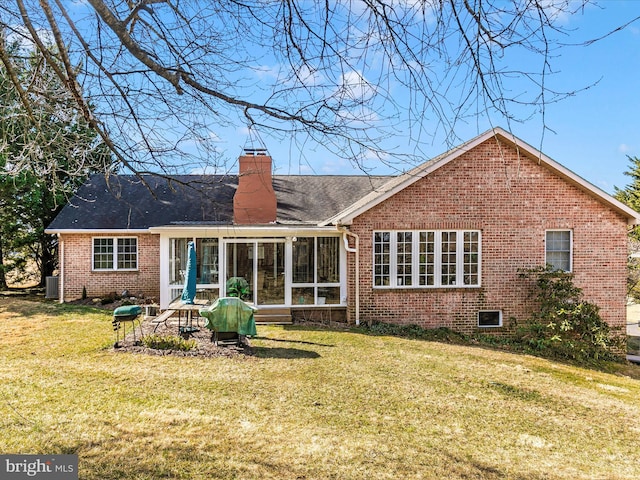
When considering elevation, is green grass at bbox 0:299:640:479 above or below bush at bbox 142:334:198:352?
below

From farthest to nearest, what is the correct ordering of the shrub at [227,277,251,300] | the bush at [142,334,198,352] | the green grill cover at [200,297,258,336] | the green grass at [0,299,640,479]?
the shrub at [227,277,251,300] → the green grill cover at [200,297,258,336] → the bush at [142,334,198,352] → the green grass at [0,299,640,479]

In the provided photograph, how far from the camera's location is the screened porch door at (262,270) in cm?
1458

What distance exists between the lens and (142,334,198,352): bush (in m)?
9.98

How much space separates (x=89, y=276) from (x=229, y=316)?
10.4m

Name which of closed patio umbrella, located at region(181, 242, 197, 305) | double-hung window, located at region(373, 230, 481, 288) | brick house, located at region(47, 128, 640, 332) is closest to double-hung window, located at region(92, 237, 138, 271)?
brick house, located at region(47, 128, 640, 332)

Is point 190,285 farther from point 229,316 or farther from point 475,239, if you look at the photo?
point 475,239

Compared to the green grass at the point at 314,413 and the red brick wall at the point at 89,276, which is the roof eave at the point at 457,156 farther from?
the red brick wall at the point at 89,276

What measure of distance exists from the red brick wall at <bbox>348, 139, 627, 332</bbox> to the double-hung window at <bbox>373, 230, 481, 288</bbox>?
Result: 0.19 meters

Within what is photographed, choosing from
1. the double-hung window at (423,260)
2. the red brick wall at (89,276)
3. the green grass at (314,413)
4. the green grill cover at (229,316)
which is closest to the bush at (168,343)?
the green grill cover at (229,316)

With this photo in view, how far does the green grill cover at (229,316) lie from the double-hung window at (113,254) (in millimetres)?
9186

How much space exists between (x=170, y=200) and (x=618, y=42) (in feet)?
63.5

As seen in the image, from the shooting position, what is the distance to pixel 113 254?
1816cm

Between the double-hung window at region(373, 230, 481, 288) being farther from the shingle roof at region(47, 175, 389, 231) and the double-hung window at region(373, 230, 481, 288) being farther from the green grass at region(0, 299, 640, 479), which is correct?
the shingle roof at region(47, 175, 389, 231)

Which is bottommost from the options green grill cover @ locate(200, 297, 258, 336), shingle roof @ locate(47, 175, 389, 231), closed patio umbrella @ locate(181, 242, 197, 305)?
green grill cover @ locate(200, 297, 258, 336)
